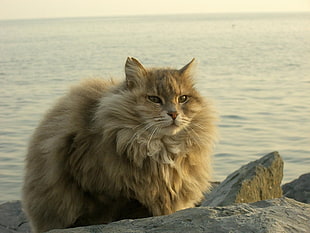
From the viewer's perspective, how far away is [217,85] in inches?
588

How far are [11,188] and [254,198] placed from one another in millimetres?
4461

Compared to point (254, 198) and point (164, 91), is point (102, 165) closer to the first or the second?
point (164, 91)

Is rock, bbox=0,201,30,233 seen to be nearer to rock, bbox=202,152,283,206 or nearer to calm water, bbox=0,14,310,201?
calm water, bbox=0,14,310,201

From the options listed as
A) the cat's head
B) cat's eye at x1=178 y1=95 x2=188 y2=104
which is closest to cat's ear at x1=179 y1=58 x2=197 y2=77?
the cat's head

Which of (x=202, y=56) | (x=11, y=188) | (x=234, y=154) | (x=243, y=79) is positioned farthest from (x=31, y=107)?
(x=202, y=56)

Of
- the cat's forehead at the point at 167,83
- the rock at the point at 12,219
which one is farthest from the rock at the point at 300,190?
the rock at the point at 12,219

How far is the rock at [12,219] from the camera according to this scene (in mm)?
5996

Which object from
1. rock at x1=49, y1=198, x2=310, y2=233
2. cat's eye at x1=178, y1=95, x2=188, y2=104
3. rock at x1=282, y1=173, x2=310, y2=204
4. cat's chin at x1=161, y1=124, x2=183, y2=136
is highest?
cat's eye at x1=178, y1=95, x2=188, y2=104

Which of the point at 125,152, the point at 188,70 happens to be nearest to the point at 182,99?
the point at 188,70

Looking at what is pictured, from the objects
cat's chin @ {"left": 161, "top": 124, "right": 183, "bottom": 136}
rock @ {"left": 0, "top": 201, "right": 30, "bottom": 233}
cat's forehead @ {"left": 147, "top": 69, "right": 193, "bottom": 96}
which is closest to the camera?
cat's chin @ {"left": 161, "top": 124, "right": 183, "bottom": 136}

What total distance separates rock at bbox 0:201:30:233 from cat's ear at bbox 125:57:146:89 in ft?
8.13

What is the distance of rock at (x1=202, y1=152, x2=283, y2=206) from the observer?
17.2 feet

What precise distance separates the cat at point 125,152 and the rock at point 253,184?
2.75 ft

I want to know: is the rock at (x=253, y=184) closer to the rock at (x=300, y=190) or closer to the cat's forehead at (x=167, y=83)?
the rock at (x=300, y=190)
